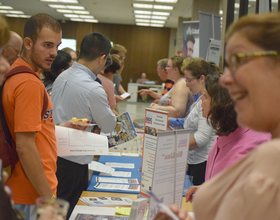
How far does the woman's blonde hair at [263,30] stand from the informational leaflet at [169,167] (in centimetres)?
55

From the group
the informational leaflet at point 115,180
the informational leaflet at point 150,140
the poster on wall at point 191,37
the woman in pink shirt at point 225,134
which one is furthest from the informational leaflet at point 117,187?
the poster on wall at point 191,37

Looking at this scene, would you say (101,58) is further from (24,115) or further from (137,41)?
(137,41)

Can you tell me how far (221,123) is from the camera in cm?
153

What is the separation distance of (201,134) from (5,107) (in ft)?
5.22

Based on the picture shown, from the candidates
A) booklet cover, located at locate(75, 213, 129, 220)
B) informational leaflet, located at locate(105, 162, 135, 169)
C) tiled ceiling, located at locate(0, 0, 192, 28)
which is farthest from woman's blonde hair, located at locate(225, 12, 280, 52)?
tiled ceiling, located at locate(0, 0, 192, 28)

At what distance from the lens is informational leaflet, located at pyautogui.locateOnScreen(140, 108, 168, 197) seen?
4.49ft

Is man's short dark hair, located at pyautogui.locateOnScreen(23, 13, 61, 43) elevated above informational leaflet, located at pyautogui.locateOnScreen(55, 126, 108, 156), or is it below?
above

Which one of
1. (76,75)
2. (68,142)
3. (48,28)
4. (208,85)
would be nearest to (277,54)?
(208,85)

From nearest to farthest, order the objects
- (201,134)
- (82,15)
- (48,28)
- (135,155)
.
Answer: (48,28)
(201,134)
(135,155)
(82,15)

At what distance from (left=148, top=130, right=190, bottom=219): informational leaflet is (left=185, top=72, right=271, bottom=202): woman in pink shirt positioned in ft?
1.16

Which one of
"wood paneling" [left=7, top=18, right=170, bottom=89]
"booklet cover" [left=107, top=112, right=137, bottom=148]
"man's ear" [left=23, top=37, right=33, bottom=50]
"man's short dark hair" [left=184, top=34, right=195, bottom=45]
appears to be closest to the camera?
"man's ear" [left=23, top=37, right=33, bottom=50]

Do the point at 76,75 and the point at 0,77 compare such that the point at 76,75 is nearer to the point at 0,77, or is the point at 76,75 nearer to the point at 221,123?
the point at 221,123

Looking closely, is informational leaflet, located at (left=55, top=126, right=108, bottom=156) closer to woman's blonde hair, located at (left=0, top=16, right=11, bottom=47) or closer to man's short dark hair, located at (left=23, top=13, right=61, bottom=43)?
man's short dark hair, located at (left=23, top=13, right=61, bottom=43)

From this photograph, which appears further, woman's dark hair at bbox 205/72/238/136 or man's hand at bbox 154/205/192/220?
woman's dark hair at bbox 205/72/238/136
